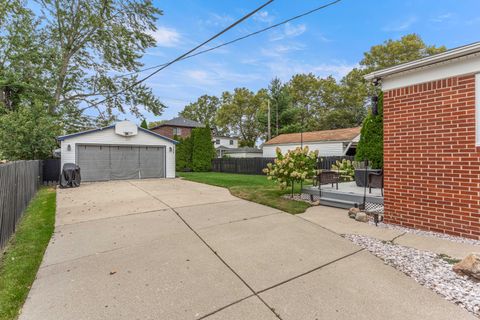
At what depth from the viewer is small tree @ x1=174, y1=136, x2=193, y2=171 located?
819 inches

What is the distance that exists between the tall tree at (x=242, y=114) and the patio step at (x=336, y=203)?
32.8 metres

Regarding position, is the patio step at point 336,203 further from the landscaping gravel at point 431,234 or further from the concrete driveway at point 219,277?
the concrete driveway at point 219,277

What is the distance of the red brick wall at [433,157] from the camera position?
3.55 m

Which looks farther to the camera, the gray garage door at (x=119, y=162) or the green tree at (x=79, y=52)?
the green tree at (x=79, y=52)

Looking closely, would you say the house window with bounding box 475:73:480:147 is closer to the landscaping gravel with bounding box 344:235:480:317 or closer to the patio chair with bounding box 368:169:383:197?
the landscaping gravel with bounding box 344:235:480:317

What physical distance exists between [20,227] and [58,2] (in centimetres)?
1791

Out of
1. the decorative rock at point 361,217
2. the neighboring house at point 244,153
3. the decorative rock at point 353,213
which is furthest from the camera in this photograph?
the neighboring house at point 244,153

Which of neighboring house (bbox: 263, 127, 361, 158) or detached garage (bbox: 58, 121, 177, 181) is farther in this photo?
neighboring house (bbox: 263, 127, 361, 158)

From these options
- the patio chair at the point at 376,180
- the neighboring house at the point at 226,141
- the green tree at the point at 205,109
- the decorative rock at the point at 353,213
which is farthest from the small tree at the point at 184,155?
the green tree at the point at 205,109

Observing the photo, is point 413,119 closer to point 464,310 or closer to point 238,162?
point 464,310

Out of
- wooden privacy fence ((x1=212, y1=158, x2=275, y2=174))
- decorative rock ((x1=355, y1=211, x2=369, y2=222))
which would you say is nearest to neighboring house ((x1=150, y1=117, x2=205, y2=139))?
wooden privacy fence ((x1=212, y1=158, x2=275, y2=174))

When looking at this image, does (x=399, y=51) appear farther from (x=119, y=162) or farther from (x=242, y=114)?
(x=119, y=162)

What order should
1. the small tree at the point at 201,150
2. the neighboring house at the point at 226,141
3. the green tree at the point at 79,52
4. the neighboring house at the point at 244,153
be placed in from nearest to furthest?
1. the green tree at the point at 79,52
2. the small tree at the point at 201,150
3. the neighboring house at the point at 244,153
4. the neighboring house at the point at 226,141

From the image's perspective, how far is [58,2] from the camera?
15.7 meters
